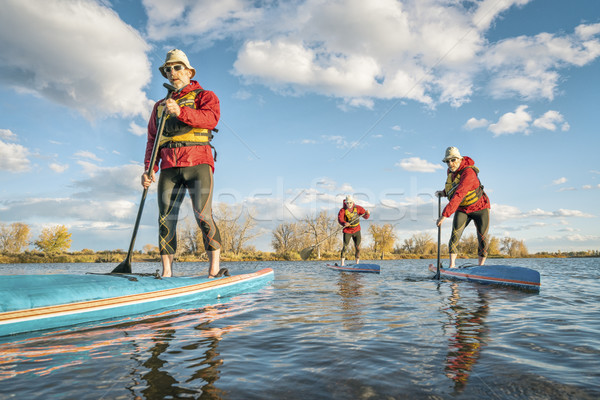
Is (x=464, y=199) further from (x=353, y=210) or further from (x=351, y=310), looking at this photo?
(x=351, y=310)

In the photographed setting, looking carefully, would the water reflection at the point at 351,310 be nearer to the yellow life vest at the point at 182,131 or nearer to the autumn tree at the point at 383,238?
the yellow life vest at the point at 182,131

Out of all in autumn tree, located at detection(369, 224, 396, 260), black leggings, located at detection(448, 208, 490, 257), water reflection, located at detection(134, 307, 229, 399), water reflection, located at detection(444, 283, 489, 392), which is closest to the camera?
water reflection, located at detection(134, 307, 229, 399)

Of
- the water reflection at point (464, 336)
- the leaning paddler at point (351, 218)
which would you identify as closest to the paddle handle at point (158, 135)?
the water reflection at point (464, 336)

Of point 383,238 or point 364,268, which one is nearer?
point 364,268

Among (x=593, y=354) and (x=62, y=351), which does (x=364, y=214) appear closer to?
(x=593, y=354)

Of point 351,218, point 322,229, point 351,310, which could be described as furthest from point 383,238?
point 351,310

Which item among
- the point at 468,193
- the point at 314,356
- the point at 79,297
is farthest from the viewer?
the point at 468,193

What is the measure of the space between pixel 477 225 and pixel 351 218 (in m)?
5.22

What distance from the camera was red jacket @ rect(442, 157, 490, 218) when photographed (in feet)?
26.4

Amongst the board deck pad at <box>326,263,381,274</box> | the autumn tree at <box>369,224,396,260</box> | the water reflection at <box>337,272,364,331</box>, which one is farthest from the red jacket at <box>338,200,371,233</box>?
the autumn tree at <box>369,224,396,260</box>

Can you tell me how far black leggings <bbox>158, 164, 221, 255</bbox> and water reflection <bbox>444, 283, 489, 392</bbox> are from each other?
3.24 meters

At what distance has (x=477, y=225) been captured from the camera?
8672 mm

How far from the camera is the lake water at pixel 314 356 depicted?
1809mm

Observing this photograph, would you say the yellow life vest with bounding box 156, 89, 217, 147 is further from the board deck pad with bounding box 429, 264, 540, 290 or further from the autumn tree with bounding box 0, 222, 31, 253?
the autumn tree with bounding box 0, 222, 31, 253
